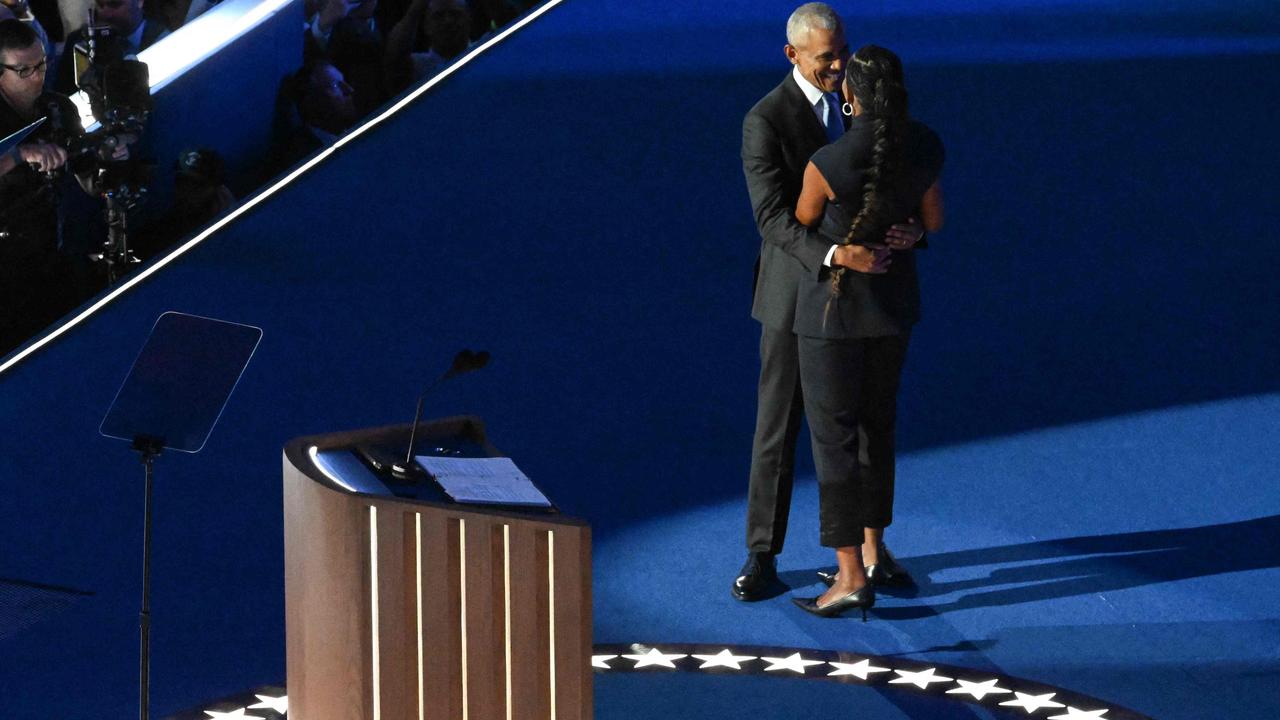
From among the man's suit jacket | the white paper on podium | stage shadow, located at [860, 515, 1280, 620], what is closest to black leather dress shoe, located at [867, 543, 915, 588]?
stage shadow, located at [860, 515, 1280, 620]

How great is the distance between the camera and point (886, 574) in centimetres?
523

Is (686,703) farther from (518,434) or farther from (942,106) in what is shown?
(942,106)

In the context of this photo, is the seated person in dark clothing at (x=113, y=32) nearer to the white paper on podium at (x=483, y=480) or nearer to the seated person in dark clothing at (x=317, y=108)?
the seated person in dark clothing at (x=317, y=108)

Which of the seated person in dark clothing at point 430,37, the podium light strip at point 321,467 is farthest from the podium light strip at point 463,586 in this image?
the seated person in dark clothing at point 430,37

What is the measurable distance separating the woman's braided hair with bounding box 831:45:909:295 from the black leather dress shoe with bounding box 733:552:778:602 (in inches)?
39.9

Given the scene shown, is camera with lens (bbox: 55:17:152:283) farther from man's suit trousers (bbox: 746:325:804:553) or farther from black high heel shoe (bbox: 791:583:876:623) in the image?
black high heel shoe (bbox: 791:583:876:623)

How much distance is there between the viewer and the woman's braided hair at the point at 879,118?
4.59 meters

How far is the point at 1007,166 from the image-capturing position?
8.93 m

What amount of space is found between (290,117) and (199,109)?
2.17 feet

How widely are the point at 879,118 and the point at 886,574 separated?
4.37 feet

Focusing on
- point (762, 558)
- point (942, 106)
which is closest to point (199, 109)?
point (942, 106)

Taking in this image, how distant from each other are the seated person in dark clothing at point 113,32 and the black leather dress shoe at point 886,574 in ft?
13.5

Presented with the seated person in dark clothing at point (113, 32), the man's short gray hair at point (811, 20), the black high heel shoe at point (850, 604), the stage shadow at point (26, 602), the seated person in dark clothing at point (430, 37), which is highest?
the seated person in dark clothing at point (430, 37)

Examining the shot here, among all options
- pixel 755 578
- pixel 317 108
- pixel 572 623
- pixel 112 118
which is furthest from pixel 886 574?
pixel 317 108
